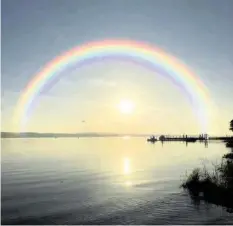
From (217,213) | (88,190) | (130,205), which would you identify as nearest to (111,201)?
(130,205)

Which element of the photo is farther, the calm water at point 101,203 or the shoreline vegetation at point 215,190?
the shoreline vegetation at point 215,190

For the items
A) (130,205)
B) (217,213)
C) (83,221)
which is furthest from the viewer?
(130,205)

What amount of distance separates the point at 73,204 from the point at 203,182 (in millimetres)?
12133

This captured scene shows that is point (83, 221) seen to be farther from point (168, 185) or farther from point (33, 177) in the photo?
point (33, 177)

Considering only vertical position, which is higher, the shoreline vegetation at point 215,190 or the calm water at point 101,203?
the shoreline vegetation at point 215,190

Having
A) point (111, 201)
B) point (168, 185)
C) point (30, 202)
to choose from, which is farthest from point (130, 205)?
point (168, 185)

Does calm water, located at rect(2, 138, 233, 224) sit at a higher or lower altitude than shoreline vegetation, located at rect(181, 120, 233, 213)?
lower

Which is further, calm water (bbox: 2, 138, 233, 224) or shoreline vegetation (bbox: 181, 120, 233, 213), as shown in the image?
shoreline vegetation (bbox: 181, 120, 233, 213)

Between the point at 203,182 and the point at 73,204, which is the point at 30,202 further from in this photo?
the point at 203,182

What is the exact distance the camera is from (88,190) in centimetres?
3328

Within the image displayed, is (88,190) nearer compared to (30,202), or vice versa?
(30,202)

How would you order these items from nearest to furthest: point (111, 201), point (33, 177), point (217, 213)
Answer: point (217, 213) → point (111, 201) → point (33, 177)

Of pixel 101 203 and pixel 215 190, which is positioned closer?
pixel 101 203

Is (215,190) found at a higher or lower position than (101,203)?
higher
